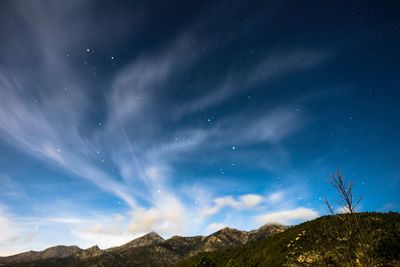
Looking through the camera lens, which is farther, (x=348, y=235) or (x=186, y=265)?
(x=186, y=265)

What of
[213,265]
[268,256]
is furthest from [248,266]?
[213,265]

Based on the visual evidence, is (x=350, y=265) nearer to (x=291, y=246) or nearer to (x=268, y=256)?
(x=291, y=246)

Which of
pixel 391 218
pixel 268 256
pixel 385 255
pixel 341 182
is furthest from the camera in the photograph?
pixel 268 256

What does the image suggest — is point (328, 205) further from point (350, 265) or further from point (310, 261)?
point (310, 261)

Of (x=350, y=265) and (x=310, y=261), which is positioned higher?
(x=310, y=261)

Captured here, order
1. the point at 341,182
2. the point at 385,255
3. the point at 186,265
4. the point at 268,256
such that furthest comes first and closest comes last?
the point at 186,265 < the point at 268,256 < the point at 385,255 < the point at 341,182

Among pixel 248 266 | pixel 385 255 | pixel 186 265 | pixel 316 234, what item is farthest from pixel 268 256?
pixel 186 265

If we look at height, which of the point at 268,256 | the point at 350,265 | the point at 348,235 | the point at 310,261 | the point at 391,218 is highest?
the point at 391,218

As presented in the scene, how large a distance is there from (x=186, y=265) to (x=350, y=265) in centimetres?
12304

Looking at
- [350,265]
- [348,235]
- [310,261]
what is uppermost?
[310,261]

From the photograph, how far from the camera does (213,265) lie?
3521 inches

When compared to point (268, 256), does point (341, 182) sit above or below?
below

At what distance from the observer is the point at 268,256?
74.3m

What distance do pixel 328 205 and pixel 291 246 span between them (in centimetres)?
5825
